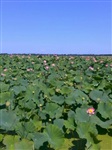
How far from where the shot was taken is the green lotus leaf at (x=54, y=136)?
10.3 ft

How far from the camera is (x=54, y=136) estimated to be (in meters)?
3.17

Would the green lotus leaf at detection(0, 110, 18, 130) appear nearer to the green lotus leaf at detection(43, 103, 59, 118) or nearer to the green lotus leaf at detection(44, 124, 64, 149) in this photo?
the green lotus leaf at detection(44, 124, 64, 149)

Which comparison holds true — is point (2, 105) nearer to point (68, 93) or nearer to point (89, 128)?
point (68, 93)

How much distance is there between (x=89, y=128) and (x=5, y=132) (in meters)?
0.88

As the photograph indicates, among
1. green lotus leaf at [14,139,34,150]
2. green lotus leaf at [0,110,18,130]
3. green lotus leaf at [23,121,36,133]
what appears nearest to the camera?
green lotus leaf at [14,139,34,150]

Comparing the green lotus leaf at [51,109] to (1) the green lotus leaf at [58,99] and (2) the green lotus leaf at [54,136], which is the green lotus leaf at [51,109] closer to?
(1) the green lotus leaf at [58,99]

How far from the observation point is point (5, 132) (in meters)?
3.63

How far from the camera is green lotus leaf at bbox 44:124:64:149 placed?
3143 mm

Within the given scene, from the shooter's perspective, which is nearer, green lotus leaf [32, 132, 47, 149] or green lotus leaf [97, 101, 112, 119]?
green lotus leaf [32, 132, 47, 149]

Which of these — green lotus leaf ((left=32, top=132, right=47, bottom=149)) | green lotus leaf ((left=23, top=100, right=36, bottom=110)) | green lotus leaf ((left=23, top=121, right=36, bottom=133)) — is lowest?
green lotus leaf ((left=32, top=132, right=47, bottom=149))

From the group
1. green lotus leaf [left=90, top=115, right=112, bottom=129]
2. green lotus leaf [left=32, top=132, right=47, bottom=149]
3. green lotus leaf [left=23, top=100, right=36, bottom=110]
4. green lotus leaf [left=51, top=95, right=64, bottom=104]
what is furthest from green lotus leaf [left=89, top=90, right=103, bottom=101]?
green lotus leaf [left=32, top=132, right=47, bottom=149]

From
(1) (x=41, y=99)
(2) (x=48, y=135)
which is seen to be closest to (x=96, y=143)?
(2) (x=48, y=135)

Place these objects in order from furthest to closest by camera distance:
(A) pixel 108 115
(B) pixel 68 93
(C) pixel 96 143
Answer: (B) pixel 68 93 < (A) pixel 108 115 < (C) pixel 96 143

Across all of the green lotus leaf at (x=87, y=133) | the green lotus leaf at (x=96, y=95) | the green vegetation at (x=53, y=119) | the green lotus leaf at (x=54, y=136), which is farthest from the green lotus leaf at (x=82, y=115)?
the green lotus leaf at (x=96, y=95)
